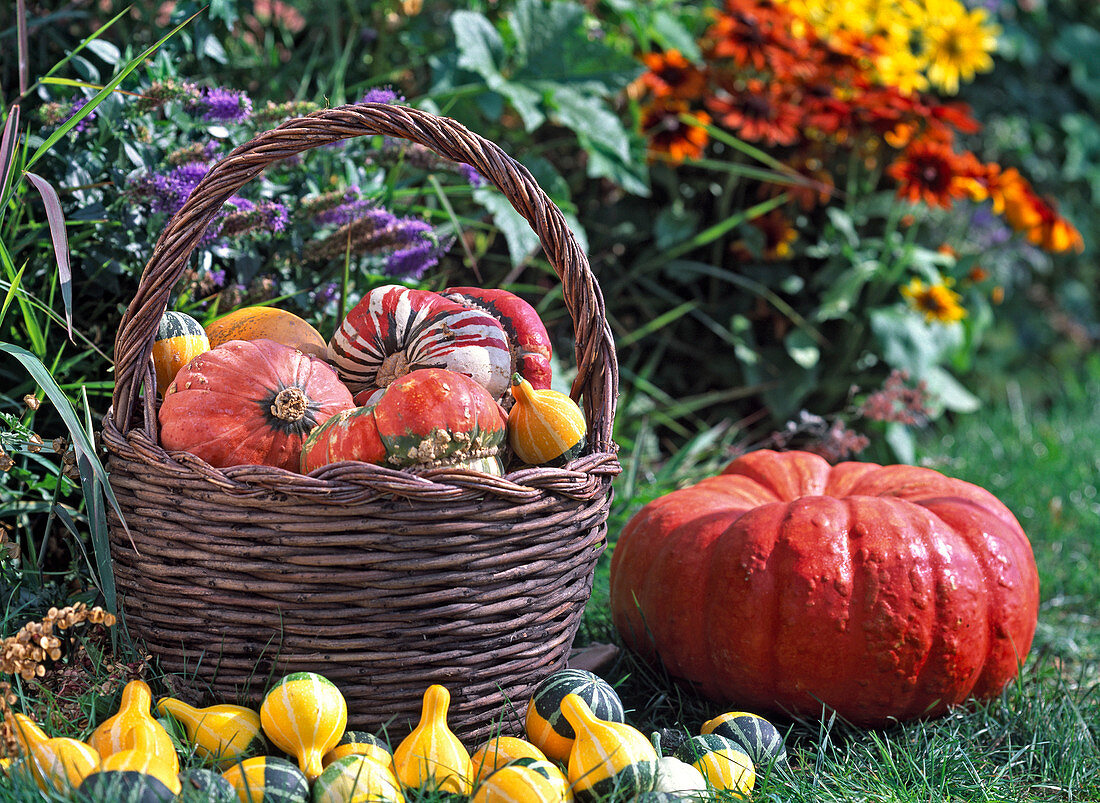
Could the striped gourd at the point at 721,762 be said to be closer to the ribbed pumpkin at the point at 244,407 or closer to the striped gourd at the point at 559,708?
the striped gourd at the point at 559,708

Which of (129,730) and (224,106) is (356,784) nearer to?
(129,730)

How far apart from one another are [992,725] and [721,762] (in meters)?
0.66

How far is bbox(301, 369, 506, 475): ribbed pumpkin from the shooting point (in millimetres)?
1284

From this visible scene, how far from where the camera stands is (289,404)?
4.48 ft

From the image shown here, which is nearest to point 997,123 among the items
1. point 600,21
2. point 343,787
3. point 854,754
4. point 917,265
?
point 917,265

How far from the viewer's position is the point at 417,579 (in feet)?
4.06

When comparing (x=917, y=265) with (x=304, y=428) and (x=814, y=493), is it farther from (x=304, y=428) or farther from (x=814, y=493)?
(x=304, y=428)

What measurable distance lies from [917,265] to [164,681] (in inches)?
102

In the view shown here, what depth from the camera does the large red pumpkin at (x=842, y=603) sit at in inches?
61.2

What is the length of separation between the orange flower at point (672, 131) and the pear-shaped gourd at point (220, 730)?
208cm

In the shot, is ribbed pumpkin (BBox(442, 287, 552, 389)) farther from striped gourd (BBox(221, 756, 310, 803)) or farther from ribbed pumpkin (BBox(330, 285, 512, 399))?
striped gourd (BBox(221, 756, 310, 803))

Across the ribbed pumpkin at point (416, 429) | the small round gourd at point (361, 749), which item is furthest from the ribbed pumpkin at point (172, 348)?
the small round gourd at point (361, 749)

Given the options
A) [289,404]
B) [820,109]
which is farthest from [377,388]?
[820,109]

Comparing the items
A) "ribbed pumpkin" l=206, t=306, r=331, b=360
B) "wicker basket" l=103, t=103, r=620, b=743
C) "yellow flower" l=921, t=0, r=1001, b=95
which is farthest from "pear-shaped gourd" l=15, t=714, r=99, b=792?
"yellow flower" l=921, t=0, r=1001, b=95
